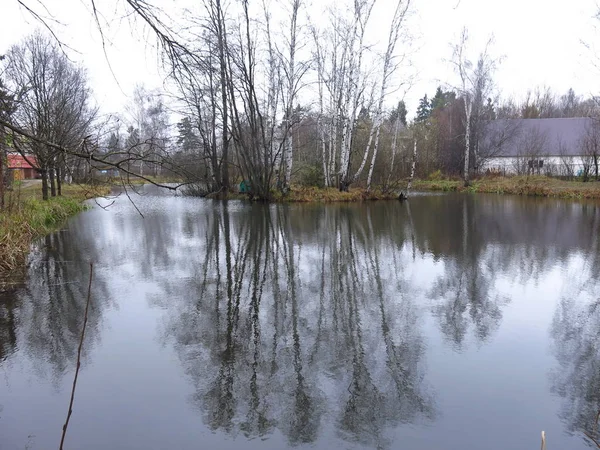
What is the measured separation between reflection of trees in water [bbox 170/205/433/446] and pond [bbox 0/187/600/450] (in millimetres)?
21

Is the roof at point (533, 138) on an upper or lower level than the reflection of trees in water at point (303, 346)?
upper

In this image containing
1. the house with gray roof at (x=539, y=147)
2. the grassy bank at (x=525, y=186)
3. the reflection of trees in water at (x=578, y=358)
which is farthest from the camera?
the house with gray roof at (x=539, y=147)

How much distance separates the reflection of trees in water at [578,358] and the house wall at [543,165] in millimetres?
30563

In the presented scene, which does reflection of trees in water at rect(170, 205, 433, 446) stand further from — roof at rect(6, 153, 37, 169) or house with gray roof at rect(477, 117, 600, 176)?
house with gray roof at rect(477, 117, 600, 176)

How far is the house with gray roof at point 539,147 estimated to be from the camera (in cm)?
3259

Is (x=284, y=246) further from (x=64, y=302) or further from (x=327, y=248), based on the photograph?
(x=64, y=302)

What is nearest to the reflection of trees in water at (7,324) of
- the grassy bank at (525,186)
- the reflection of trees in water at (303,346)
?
the reflection of trees in water at (303,346)

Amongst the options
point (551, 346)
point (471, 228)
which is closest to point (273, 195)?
point (471, 228)

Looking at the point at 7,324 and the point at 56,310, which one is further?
the point at 56,310

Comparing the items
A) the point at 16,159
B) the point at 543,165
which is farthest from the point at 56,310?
the point at 543,165

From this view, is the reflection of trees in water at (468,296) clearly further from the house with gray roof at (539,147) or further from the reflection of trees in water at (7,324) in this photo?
the house with gray roof at (539,147)

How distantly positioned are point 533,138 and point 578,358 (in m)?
35.0

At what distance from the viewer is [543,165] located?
36.4m

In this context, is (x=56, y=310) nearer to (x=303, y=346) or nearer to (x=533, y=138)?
(x=303, y=346)
